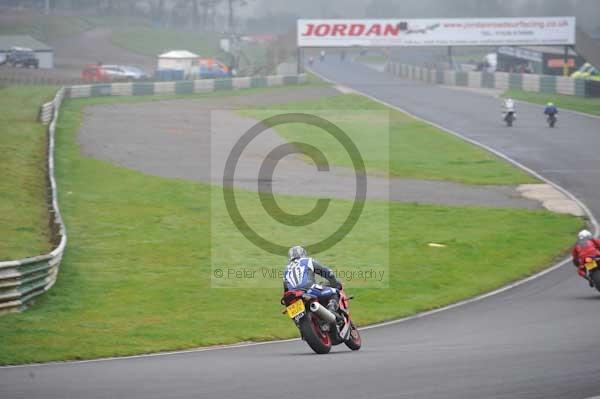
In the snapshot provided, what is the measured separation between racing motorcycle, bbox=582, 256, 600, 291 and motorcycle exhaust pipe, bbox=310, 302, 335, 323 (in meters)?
6.97

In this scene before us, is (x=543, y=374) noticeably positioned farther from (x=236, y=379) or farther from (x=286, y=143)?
(x=286, y=143)

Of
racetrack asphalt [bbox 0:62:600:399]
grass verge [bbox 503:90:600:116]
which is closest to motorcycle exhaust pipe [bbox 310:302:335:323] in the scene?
racetrack asphalt [bbox 0:62:600:399]

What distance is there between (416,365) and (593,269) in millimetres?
7733

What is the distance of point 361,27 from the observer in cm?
7294

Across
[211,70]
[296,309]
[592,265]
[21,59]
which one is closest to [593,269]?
[592,265]

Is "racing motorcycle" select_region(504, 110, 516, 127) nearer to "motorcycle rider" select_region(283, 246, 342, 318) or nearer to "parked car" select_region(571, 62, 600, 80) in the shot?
"parked car" select_region(571, 62, 600, 80)

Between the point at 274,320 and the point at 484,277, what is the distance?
604cm

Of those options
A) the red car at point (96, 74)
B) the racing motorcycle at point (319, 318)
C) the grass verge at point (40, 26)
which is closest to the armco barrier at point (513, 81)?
the red car at point (96, 74)

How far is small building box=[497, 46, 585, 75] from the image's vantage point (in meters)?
80.8

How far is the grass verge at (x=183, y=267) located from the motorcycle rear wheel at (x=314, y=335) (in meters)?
2.90

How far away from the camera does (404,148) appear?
142 feet

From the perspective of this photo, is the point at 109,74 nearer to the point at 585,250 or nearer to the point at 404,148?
the point at 404,148

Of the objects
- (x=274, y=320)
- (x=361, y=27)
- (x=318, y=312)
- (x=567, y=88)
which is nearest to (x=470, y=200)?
(x=274, y=320)

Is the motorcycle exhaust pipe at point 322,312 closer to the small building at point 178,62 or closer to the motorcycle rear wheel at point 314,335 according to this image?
the motorcycle rear wheel at point 314,335
